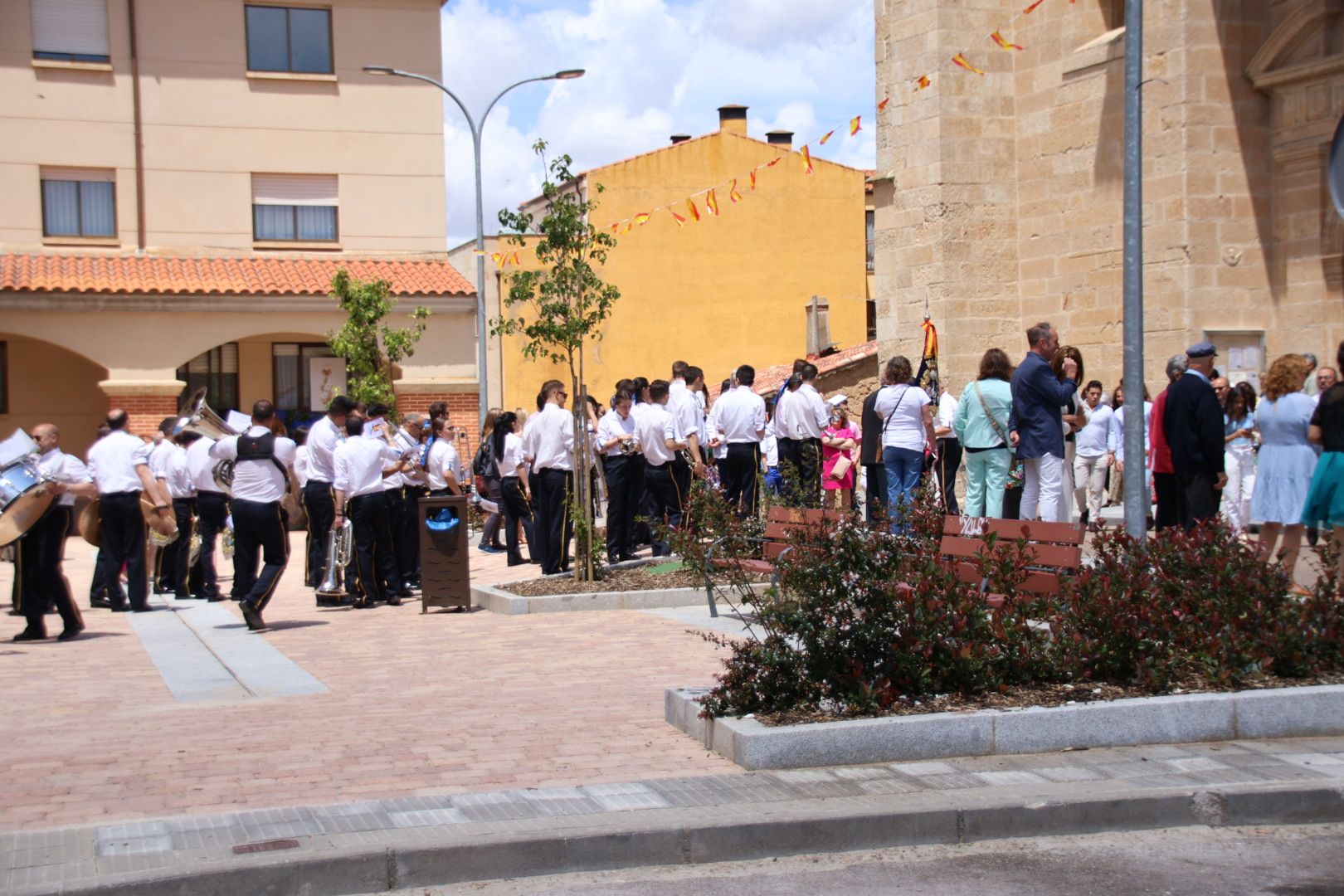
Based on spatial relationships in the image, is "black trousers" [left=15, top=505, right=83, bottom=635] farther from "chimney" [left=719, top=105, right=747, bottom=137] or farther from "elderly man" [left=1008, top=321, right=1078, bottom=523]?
"chimney" [left=719, top=105, right=747, bottom=137]

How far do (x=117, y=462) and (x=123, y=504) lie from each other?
0.43 m

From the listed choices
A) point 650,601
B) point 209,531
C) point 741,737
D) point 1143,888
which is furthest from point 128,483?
point 1143,888

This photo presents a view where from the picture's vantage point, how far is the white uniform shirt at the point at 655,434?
15344mm

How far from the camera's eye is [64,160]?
98.1 feet

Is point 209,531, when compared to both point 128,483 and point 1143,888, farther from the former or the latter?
point 1143,888

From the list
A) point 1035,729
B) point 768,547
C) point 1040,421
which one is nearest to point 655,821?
point 1035,729

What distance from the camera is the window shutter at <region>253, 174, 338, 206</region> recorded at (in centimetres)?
3112

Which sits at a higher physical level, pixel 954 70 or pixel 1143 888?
pixel 954 70

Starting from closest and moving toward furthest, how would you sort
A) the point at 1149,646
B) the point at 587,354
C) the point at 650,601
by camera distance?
the point at 1149,646 < the point at 650,601 < the point at 587,354

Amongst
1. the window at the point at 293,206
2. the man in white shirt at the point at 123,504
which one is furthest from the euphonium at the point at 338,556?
the window at the point at 293,206

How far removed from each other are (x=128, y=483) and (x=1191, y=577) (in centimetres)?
983

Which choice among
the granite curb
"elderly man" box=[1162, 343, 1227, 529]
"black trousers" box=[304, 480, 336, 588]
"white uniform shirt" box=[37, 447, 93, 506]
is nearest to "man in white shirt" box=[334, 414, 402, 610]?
"black trousers" box=[304, 480, 336, 588]

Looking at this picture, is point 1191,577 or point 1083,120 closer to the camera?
point 1191,577

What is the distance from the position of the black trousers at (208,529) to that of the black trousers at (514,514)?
10.2 ft
